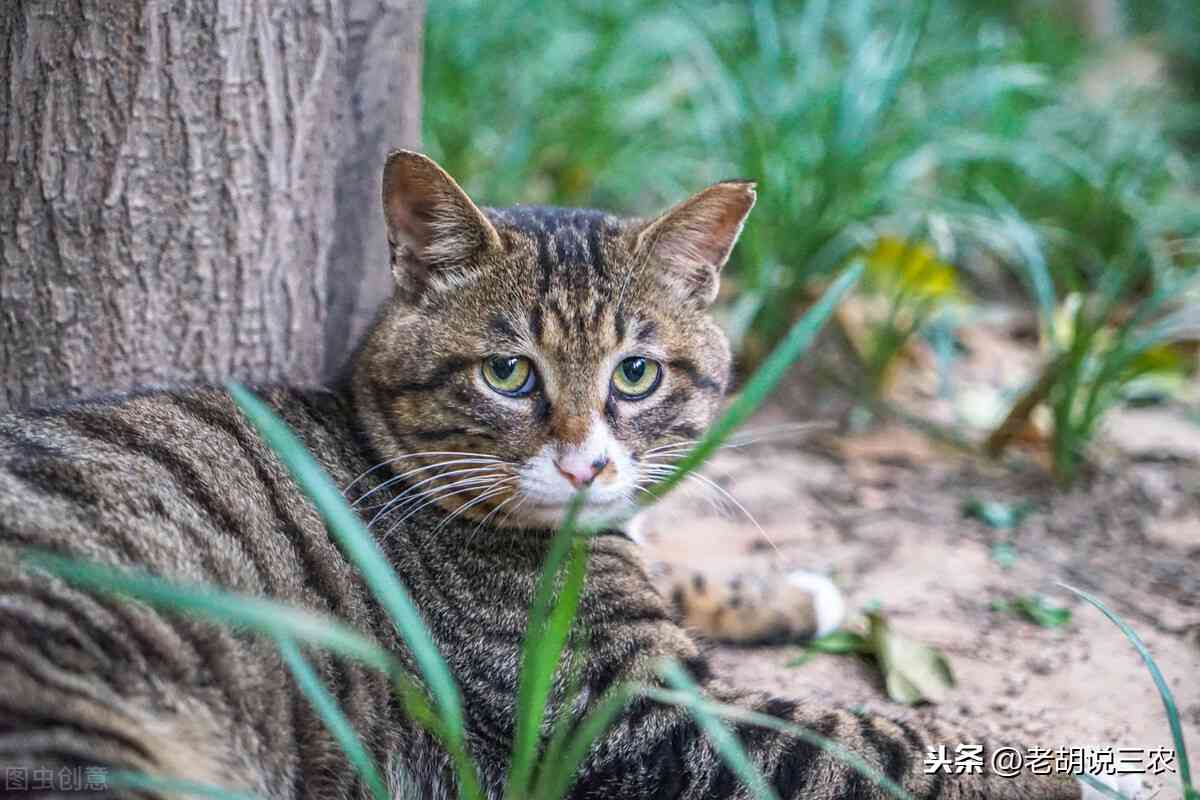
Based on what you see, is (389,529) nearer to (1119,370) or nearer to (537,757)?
(537,757)

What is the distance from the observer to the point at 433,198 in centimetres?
242

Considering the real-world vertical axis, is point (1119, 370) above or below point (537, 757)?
above

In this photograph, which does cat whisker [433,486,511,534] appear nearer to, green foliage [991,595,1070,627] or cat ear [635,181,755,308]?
cat ear [635,181,755,308]

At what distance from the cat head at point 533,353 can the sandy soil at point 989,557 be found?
2.92ft

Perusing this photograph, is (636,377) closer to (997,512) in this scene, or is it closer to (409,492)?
(409,492)

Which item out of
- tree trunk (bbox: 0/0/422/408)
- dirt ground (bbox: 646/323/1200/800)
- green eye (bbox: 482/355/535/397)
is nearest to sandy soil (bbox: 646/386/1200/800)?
dirt ground (bbox: 646/323/1200/800)

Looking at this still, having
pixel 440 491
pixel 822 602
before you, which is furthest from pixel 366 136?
pixel 822 602

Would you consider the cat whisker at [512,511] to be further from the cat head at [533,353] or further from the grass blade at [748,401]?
the grass blade at [748,401]

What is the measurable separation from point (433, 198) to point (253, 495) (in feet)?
2.54

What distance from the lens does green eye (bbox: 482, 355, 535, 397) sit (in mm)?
2424

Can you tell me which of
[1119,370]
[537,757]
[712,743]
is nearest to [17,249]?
[537,757]

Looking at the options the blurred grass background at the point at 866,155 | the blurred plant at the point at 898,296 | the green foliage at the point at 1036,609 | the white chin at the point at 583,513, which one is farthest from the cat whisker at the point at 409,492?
the blurred plant at the point at 898,296

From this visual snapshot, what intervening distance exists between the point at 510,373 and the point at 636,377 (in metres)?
0.30

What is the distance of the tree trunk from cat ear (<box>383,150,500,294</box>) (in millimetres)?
637
